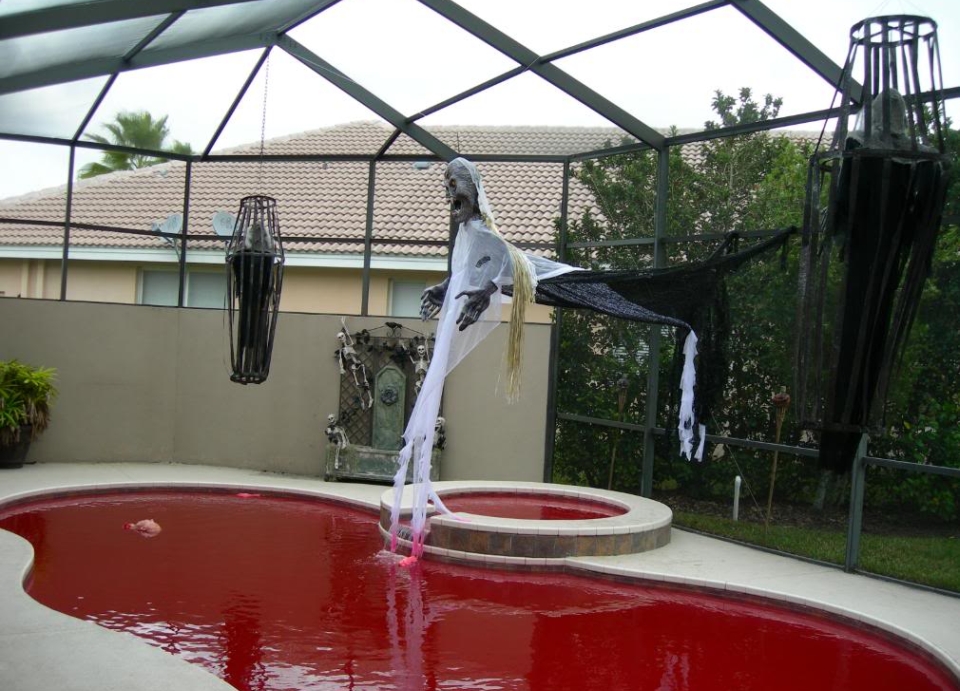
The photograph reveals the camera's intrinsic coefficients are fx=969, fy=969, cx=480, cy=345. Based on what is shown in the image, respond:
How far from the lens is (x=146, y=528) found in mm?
7281

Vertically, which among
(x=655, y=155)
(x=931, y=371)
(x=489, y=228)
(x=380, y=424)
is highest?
(x=655, y=155)

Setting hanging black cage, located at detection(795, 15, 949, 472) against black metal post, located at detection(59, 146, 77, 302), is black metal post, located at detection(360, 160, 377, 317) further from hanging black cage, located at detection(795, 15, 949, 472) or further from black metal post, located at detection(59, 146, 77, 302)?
hanging black cage, located at detection(795, 15, 949, 472)

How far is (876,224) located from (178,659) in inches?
127

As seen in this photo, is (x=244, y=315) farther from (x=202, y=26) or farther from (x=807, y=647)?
(x=807, y=647)

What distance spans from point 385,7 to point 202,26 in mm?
1609

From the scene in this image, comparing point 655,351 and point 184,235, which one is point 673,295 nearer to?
point 655,351

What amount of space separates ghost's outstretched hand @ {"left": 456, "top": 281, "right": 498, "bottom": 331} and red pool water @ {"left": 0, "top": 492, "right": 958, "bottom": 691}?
170 centimetres

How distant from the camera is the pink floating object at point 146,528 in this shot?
7238 millimetres

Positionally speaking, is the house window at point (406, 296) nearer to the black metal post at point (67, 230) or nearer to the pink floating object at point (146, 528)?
the black metal post at point (67, 230)

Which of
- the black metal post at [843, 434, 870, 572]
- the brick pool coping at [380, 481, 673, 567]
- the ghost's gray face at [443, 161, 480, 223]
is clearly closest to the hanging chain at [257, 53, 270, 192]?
the ghost's gray face at [443, 161, 480, 223]

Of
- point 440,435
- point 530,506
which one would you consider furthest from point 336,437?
point 530,506

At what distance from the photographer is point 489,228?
19.5 feet

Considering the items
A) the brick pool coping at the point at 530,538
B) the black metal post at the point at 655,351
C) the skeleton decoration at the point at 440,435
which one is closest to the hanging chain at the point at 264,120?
the skeleton decoration at the point at 440,435

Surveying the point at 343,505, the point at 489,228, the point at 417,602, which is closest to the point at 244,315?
the point at 489,228
